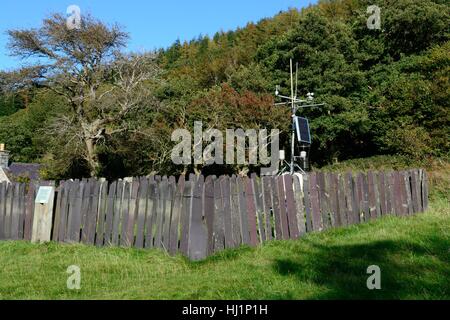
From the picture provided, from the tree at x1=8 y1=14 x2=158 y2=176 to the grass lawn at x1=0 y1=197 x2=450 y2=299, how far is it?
19253 mm

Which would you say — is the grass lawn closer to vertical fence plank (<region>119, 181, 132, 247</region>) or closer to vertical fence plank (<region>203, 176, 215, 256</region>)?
vertical fence plank (<region>119, 181, 132, 247</region>)

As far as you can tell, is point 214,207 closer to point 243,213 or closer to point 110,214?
point 243,213

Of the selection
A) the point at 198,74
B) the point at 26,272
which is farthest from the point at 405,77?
the point at 26,272

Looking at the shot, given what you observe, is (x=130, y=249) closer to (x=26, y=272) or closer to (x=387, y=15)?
(x=26, y=272)

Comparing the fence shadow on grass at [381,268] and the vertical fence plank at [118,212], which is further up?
the vertical fence plank at [118,212]

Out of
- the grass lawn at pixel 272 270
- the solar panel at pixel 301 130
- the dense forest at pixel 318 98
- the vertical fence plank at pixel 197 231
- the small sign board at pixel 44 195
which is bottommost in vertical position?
the grass lawn at pixel 272 270

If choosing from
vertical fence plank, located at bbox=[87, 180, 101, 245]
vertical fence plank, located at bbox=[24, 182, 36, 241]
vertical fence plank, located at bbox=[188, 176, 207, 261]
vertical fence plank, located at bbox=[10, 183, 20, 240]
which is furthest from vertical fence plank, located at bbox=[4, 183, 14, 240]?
vertical fence plank, located at bbox=[188, 176, 207, 261]

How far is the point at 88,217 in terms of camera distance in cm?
745

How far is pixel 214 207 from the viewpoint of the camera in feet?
19.7

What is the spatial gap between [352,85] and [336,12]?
17.1 metres

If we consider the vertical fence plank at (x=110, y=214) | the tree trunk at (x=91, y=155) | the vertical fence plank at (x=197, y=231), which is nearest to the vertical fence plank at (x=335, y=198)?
the vertical fence plank at (x=197, y=231)

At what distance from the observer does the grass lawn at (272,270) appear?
4.14 m

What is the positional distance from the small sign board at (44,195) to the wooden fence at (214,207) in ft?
0.53

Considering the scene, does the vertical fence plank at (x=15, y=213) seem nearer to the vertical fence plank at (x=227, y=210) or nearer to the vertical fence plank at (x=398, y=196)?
the vertical fence plank at (x=227, y=210)
